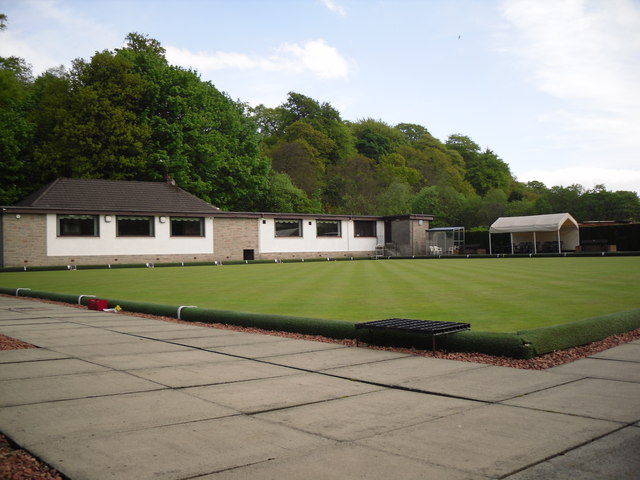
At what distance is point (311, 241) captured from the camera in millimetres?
40812

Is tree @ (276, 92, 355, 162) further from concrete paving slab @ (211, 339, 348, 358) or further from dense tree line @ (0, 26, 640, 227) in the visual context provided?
concrete paving slab @ (211, 339, 348, 358)

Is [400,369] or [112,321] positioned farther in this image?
[112,321]

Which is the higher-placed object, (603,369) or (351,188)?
(351,188)

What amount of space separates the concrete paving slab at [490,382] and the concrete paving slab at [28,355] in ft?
13.1

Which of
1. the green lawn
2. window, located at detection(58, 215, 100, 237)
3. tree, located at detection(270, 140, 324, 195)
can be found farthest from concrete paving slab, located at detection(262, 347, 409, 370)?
tree, located at detection(270, 140, 324, 195)

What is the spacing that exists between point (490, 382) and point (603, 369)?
1.26 metres

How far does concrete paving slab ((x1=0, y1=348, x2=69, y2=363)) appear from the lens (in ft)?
19.4

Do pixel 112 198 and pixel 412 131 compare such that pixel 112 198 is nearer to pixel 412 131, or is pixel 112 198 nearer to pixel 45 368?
pixel 45 368

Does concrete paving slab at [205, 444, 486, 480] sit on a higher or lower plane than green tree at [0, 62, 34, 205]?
lower

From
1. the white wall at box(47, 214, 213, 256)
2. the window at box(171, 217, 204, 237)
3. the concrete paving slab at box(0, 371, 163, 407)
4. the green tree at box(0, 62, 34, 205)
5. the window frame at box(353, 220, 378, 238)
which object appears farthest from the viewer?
the window frame at box(353, 220, 378, 238)

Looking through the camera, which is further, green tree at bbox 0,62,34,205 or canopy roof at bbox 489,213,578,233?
green tree at bbox 0,62,34,205

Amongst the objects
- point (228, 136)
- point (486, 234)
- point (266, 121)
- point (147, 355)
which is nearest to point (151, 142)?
point (228, 136)

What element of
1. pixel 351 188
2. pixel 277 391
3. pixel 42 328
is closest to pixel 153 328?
pixel 42 328

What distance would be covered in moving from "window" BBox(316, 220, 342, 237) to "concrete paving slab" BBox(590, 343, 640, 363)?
116 ft
